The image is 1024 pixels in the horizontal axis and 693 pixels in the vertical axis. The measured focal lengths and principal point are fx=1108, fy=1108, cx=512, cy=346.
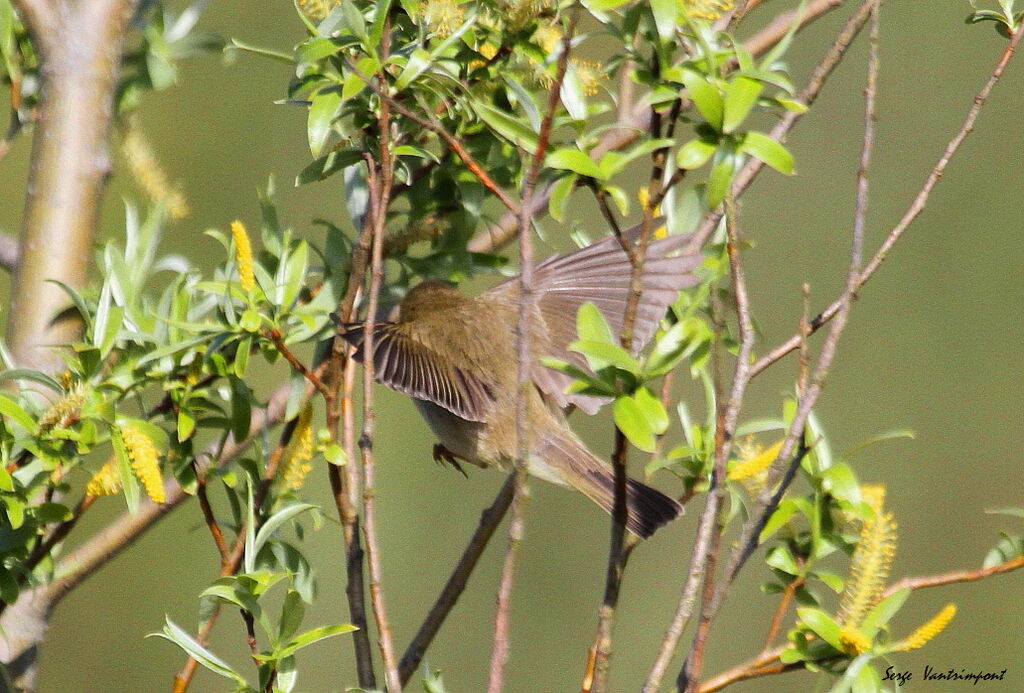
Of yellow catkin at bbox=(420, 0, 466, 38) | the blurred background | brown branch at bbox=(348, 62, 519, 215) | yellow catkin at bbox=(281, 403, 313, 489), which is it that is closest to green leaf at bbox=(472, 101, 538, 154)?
brown branch at bbox=(348, 62, 519, 215)

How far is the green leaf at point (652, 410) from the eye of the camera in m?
1.21

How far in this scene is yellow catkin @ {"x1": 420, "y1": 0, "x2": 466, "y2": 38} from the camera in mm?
1629

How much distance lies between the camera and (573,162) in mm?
1361

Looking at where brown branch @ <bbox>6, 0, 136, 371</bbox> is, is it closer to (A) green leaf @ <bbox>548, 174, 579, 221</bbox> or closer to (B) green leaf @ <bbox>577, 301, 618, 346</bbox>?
(A) green leaf @ <bbox>548, 174, 579, 221</bbox>

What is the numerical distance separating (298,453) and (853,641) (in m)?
0.87

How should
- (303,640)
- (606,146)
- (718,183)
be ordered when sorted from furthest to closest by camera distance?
(606,146) → (303,640) → (718,183)

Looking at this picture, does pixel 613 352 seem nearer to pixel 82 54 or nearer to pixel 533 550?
pixel 82 54

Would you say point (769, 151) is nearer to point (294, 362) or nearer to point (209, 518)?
point (294, 362)

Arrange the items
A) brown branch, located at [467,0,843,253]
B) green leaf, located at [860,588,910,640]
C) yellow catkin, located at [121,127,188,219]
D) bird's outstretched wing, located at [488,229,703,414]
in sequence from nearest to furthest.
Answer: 1. green leaf, located at [860,588,910,640]
2. yellow catkin, located at [121,127,188,219]
3. brown branch, located at [467,0,843,253]
4. bird's outstretched wing, located at [488,229,703,414]

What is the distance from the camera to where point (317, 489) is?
566 centimetres

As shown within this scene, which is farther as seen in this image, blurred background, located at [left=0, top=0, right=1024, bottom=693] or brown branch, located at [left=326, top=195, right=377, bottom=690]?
blurred background, located at [left=0, top=0, right=1024, bottom=693]

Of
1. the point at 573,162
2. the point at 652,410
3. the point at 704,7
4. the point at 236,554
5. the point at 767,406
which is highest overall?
the point at 704,7

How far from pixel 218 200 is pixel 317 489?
5.36 feet

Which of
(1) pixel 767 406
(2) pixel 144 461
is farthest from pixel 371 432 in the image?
(1) pixel 767 406
